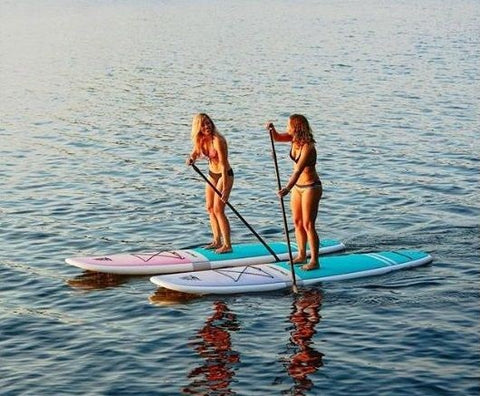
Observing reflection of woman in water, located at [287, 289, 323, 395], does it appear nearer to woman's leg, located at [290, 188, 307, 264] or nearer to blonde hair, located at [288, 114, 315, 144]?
woman's leg, located at [290, 188, 307, 264]

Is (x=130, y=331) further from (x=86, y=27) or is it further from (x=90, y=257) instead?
(x=86, y=27)

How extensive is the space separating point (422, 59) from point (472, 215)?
30791 millimetres

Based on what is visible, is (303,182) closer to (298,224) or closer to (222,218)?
(298,224)

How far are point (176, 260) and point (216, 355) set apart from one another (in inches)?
157

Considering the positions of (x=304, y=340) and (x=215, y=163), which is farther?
(x=215, y=163)

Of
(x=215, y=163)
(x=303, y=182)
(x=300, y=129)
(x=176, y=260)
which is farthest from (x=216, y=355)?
(x=215, y=163)

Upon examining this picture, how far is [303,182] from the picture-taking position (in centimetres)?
1686

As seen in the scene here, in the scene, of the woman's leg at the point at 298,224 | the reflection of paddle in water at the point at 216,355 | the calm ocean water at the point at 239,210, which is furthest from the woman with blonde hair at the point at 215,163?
the reflection of paddle in water at the point at 216,355

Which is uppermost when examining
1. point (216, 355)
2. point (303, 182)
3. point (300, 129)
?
point (300, 129)

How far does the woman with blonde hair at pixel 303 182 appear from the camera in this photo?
1652 centimetres

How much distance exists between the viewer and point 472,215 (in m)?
21.5

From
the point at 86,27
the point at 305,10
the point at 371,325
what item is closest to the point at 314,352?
the point at 371,325

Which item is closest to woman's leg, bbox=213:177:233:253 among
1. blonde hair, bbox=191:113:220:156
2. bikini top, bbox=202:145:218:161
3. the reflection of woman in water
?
bikini top, bbox=202:145:218:161

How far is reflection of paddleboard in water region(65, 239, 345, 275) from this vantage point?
58.6ft
